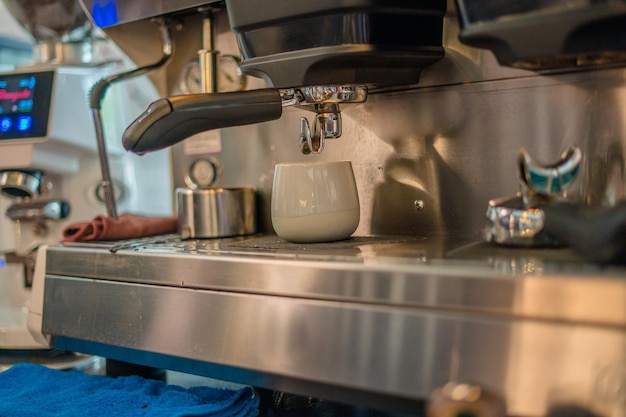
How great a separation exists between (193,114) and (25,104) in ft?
1.41

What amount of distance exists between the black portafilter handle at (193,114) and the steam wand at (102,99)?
0.24 meters

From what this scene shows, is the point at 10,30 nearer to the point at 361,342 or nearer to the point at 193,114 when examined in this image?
the point at 193,114

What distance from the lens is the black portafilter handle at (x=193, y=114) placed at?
2.09 feet

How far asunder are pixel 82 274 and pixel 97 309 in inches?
2.0

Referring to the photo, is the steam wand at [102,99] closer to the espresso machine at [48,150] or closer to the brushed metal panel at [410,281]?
the espresso machine at [48,150]

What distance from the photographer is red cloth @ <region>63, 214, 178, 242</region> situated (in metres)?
0.80

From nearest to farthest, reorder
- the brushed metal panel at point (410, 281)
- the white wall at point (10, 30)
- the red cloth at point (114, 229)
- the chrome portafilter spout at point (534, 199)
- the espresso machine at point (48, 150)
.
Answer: the brushed metal panel at point (410, 281) → the chrome portafilter spout at point (534, 199) → the red cloth at point (114, 229) → the espresso machine at point (48, 150) → the white wall at point (10, 30)

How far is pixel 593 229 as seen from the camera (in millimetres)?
462

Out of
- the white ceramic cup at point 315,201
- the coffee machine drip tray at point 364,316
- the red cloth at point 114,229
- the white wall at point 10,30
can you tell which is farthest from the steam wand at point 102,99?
the white wall at point 10,30

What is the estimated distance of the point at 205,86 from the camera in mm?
834

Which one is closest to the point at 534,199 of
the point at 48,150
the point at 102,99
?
the point at 102,99

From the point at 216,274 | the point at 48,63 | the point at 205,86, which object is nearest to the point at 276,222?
the point at 216,274

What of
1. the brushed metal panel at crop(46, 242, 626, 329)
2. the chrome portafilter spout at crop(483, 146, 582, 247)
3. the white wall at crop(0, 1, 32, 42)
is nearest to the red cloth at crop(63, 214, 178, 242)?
the brushed metal panel at crop(46, 242, 626, 329)

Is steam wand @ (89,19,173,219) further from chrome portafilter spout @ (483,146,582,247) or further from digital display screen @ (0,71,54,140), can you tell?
chrome portafilter spout @ (483,146,582,247)
